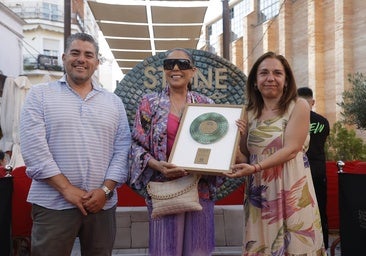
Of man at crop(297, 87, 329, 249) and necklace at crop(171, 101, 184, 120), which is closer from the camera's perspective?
necklace at crop(171, 101, 184, 120)

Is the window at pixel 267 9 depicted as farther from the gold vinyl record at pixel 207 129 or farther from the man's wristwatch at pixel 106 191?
the man's wristwatch at pixel 106 191

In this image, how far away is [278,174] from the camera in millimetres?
2652

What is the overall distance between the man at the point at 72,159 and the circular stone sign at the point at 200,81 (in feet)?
6.64

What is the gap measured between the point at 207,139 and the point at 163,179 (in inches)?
14.0

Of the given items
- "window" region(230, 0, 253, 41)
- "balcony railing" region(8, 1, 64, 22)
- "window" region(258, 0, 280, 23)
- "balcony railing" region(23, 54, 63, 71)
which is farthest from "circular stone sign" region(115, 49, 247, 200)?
"balcony railing" region(8, 1, 64, 22)

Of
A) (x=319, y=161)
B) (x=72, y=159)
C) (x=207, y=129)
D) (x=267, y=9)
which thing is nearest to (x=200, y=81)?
(x=319, y=161)

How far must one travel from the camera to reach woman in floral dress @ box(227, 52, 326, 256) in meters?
2.60

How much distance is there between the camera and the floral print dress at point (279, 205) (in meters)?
2.60

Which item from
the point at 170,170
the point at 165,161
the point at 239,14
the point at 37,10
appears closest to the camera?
the point at 170,170

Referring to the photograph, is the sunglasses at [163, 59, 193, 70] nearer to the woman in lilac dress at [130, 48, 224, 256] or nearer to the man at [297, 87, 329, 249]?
the woman in lilac dress at [130, 48, 224, 256]

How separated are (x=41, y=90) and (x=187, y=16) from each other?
6221 mm

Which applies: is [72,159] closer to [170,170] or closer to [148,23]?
[170,170]

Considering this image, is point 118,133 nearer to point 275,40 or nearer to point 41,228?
point 41,228

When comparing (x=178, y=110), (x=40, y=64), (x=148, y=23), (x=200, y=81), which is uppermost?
(x=40, y=64)
